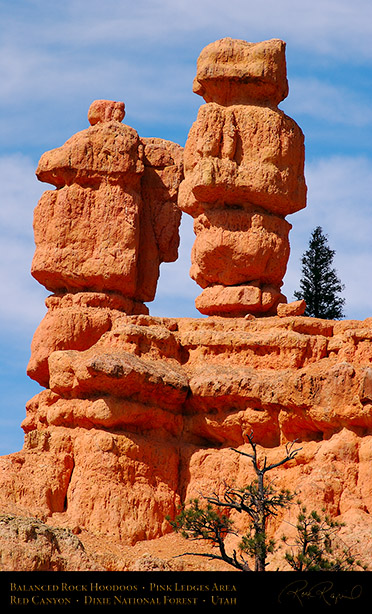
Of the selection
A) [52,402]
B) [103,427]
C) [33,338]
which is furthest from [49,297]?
[103,427]

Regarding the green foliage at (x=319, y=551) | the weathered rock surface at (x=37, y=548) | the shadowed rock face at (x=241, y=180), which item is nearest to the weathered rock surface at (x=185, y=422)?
the shadowed rock face at (x=241, y=180)

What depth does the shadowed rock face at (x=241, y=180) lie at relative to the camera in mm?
39000

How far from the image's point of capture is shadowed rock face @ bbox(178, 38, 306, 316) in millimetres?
39000

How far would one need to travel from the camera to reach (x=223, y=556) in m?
28.1

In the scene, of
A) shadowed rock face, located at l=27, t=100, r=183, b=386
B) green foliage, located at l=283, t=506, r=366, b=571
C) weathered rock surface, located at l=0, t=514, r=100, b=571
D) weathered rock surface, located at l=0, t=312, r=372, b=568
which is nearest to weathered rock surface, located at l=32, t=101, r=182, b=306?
shadowed rock face, located at l=27, t=100, r=183, b=386

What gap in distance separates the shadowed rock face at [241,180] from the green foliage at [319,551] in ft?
25.8

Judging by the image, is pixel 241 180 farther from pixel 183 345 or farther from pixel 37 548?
pixel 37 548

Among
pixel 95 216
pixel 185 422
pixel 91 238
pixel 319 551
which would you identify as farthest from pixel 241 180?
pixel 319 551

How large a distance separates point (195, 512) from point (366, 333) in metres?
7.56

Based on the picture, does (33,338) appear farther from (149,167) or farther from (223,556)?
(223,556)

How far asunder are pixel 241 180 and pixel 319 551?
13.2 m

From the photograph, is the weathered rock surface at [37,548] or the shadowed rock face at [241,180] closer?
the weathered rock surface at [37,548]

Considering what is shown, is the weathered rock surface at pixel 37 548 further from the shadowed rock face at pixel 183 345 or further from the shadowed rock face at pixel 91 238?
the shadowed rock face at pixel 91 238

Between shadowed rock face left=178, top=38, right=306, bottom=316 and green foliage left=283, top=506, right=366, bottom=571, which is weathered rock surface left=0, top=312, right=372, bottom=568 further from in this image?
green foliage left=283, top=506, right=366, bottom=571
